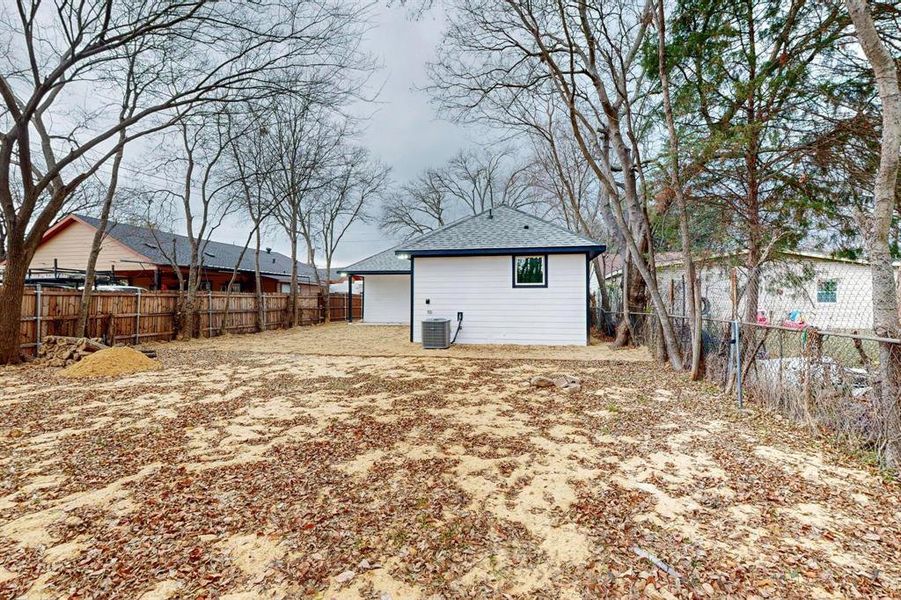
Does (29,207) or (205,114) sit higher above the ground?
(205,114)

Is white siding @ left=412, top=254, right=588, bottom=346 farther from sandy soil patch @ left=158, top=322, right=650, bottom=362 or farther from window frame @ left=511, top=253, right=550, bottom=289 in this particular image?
sandy soil patch @ left=158, top=322, right=650, bottom=362

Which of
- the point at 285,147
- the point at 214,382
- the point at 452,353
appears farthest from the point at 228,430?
the point at 285,147

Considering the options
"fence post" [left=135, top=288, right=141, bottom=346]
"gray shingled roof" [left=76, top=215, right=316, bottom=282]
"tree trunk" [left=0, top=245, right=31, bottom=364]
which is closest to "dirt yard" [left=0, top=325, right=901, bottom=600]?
"tree trunk" [left=0, top=245, right=31, bottom=364]

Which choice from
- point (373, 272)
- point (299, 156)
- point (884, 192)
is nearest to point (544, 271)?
point (884, 192)

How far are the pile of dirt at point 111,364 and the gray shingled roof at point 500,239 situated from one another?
6.31 m

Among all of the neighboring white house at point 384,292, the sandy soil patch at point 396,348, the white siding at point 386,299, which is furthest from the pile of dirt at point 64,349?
the white siding at point 386,299

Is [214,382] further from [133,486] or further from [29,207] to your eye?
[29,207]

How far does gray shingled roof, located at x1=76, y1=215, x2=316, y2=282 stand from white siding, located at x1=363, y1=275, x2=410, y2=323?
23.0 ft

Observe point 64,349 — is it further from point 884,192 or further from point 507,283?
point 884,192

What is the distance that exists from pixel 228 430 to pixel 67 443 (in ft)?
4.62

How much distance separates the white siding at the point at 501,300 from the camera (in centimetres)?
1056

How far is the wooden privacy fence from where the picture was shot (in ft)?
28.2

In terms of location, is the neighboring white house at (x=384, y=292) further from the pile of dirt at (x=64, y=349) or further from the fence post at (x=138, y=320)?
the pile of dirt at (x=64, y=349)

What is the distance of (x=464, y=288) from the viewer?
11039 mm
